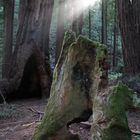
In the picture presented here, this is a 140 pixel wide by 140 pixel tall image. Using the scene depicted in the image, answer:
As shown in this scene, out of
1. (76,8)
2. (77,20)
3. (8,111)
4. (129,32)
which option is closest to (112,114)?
(8,111)

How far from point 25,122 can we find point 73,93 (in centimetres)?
349

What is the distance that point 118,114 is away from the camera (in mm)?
4727

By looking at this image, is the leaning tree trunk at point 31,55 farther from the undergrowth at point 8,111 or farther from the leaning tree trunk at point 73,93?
the leaning tree trunk at point 73,93

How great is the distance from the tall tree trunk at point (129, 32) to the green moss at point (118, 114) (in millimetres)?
7369

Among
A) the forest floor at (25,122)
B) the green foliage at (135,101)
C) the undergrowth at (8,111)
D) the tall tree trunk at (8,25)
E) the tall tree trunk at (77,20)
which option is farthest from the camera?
the tall tree trunk at (77,20)

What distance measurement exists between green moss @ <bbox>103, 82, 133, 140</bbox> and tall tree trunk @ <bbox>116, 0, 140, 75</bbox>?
24.2ft

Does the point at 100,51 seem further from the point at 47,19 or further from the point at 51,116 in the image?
the point at 47,19

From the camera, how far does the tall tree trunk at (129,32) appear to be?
39.9ft

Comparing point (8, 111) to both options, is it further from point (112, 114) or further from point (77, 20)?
point (77, 20)

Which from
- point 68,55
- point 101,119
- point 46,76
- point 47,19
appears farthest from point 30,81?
point 101,119

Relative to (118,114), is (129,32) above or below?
above

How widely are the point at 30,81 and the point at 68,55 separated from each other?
713 centimetres

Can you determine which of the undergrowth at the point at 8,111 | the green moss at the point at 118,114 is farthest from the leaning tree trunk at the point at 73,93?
the undergrowth at the point at 8,111

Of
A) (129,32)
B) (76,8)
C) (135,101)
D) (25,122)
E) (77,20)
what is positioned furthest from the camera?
(76,8)
